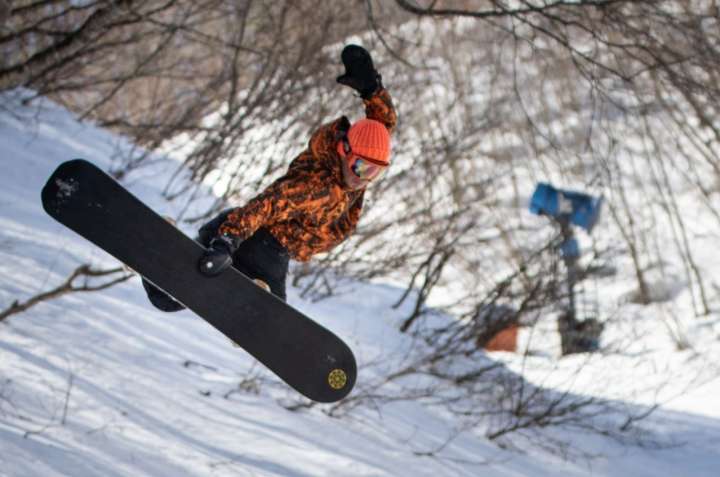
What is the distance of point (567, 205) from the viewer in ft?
23.5

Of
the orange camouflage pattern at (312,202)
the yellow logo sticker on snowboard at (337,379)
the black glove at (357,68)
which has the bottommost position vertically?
the yellow logo sticker on snowboard at (337,379)

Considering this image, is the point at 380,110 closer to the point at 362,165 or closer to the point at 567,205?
the point at 362,165

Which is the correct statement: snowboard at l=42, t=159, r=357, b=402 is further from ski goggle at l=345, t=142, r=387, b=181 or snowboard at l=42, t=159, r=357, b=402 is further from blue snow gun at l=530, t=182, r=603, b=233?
blue snow gun at l=530, t=182, r=603, b=233

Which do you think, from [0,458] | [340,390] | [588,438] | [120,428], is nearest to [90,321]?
[120,428]

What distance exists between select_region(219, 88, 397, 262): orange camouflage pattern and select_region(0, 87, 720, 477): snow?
160 centimetres

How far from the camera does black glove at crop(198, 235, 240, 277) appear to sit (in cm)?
298

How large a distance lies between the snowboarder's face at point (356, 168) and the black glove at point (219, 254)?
1.66 ft

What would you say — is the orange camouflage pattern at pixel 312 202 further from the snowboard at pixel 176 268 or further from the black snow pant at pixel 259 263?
the snowboard at pixel 176 268

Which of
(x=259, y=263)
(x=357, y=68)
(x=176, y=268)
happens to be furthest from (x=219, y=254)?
(x=357, y=68)

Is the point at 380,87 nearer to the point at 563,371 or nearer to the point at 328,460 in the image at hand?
the point at 328,460

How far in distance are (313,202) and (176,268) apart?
2.07 ft

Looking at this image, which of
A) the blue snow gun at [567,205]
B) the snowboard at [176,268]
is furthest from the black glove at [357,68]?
the blue snow gun at [567,205]

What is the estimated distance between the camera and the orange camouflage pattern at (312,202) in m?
3.04

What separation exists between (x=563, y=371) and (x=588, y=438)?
1.35 metres
